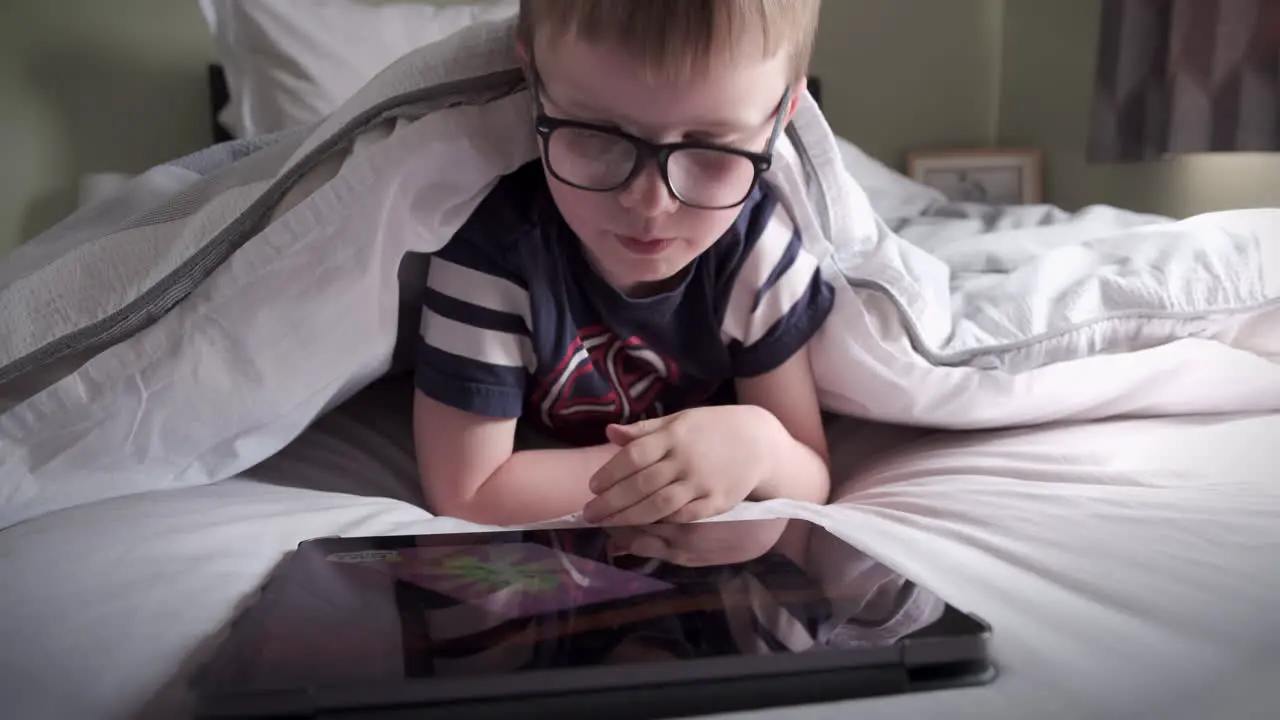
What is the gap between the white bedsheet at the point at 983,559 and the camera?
39cm

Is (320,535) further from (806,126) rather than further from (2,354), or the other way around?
(806,126)

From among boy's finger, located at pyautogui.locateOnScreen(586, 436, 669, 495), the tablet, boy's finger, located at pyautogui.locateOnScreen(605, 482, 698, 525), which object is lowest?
boy's finger, located at pyautogui.locateOnScreen(605, 482, 698, 525)

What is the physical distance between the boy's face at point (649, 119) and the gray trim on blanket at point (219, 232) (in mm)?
82

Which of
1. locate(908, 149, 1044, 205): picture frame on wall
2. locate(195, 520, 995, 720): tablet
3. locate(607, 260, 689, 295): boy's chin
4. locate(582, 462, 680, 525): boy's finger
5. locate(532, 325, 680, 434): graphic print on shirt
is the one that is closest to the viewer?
locate(195, 520, 995, 720): tablet

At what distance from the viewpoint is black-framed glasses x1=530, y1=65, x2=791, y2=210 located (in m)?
0.65

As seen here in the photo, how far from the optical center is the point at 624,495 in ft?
2.03

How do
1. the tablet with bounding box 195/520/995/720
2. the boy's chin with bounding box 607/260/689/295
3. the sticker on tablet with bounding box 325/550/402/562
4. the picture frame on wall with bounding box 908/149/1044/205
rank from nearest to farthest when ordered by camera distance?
the tablet with bounding box 195/520/995/720
the sticker on tablet with bounding box 325/550/402/562
the boy's chin with bounding box 607/260/689/295
the picture frame on wall with bounding box 908/149/1044/205

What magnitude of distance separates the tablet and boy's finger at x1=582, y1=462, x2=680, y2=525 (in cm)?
9

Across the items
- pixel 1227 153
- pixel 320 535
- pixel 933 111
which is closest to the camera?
pixel 320 535

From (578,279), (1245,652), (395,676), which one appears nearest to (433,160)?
(578,279)

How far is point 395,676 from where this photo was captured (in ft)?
1.17

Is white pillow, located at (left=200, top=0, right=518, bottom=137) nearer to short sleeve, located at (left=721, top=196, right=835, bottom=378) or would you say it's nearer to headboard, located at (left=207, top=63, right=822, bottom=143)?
headboard, located at (left=207, top=63, right=822, bottom=143)

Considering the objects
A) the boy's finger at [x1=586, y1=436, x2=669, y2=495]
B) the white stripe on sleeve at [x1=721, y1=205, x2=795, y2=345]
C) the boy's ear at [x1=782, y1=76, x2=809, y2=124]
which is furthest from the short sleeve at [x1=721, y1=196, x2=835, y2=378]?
the boy's finger at [x1=586, y1=436, x2=669, y2=495]

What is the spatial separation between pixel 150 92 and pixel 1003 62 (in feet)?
6.27
